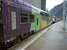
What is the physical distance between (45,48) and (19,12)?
1.60 m

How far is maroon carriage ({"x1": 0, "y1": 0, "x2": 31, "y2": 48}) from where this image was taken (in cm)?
580

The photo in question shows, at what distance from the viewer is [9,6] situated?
6.05 metres

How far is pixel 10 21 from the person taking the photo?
6090 millimetres

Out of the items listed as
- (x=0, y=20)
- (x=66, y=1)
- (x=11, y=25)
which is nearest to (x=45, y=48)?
(x=11, y=25)

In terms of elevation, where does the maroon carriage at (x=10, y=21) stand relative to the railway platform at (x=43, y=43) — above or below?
above

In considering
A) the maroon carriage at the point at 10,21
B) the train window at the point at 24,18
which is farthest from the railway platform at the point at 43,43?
the train window at the point at 24,18

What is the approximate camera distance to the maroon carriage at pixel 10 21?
5.80 m

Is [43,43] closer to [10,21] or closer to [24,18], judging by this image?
[24,18]

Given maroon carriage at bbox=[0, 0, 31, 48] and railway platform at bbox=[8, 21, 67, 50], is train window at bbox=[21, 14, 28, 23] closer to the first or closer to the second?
maroon carriage at bbox=[0, 0, 31, 48]

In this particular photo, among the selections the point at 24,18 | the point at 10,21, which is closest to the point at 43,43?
the point at 24,18

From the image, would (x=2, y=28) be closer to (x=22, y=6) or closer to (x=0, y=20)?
(x=0, y=20)

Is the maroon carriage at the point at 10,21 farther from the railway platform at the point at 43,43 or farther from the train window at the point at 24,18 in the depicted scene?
the railway platform at the point at 43,43

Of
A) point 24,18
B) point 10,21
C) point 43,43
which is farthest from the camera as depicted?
point 24,18

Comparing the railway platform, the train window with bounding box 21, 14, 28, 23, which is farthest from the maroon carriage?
the railway platform
